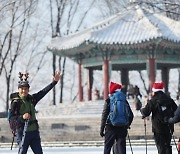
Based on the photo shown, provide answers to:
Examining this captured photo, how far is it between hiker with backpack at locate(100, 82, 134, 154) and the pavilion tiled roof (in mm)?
17606

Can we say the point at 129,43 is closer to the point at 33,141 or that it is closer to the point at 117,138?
the point at 117,138

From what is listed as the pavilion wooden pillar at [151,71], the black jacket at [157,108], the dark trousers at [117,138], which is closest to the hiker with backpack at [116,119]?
the dark trousers at [117,138]

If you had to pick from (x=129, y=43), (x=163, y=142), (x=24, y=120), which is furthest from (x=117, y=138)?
(x=129, y=43)

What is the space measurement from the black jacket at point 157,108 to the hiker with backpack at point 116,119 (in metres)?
0.37

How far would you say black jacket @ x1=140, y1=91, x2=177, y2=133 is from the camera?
9328mm

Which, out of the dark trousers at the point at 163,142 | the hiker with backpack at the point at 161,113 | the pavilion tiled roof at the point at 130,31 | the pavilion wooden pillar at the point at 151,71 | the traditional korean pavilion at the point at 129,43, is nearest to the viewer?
the hiker with backpack at the point at 161,113

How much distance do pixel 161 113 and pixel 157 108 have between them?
0.36 feet

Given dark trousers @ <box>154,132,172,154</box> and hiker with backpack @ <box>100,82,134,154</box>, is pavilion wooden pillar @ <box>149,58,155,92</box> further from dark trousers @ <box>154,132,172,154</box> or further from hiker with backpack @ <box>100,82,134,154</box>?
hiker with backpack @ <box>100,82,134,154</box>

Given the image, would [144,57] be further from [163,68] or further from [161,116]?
[161,116]

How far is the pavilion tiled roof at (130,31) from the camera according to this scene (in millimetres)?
27234

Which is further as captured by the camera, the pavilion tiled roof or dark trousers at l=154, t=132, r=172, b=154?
the pavilion tiled roof

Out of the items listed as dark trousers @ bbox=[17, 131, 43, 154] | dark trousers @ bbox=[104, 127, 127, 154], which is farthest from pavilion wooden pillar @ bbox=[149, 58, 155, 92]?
dark trousers @ bbox=[17, 131, 43, 154]

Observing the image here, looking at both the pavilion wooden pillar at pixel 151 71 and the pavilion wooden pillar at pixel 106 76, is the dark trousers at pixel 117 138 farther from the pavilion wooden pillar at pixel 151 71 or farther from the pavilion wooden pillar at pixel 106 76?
the pavilion wooden pillar at pixel 151 71

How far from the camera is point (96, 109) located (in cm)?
2708
